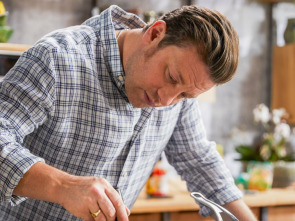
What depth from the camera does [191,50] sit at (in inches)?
44.3

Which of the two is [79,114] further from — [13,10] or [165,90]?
[13,10]

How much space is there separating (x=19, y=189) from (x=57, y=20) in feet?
6.42

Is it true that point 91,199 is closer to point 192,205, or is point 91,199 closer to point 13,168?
point 13,168

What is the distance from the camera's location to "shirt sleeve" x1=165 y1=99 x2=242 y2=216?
1.50 meters

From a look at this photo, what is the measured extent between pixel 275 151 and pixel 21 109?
2.23 m

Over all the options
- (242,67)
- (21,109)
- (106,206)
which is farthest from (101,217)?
(242,67)

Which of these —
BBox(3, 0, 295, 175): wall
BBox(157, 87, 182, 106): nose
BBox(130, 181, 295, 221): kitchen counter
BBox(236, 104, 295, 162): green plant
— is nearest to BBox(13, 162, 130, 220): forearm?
BBox(157, 87, 182, 106): nose

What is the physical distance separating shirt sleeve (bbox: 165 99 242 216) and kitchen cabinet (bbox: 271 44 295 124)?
1.70 meters

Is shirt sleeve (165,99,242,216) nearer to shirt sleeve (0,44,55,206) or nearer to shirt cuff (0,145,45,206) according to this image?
shirt sleeve (0,44,55,206)

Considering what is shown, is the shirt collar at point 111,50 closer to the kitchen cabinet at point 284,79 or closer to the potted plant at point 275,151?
the potted plant at point 275,151

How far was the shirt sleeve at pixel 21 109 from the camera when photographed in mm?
982

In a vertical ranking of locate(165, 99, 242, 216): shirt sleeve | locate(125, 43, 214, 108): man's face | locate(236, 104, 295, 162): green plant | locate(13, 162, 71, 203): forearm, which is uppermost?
locate(125, 43, 214, 108): man's face

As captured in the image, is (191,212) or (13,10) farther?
(13,10)

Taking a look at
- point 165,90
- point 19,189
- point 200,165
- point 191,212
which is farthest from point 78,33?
point 191,212
